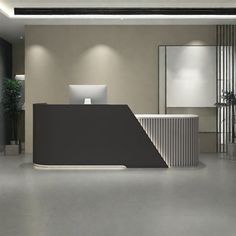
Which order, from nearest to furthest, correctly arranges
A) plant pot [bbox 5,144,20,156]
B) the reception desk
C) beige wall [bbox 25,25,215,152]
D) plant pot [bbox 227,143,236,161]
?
the reception desk
plant pot [bbox 227,143,236,161]
plant pot [bbox 5,144,20,156]
beige wall [bbox 25,25,215,152]

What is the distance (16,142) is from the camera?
37.5 ft

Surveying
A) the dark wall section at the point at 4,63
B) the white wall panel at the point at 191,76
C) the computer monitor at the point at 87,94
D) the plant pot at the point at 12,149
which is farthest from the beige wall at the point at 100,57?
the computer monitor at the point at 87,94

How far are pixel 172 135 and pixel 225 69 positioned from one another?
11.6 ft

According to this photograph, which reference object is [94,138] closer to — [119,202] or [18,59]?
[119,202]

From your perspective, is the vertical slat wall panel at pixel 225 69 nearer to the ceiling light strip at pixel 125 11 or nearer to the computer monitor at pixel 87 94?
the ceiling light strip at pixel 125 11

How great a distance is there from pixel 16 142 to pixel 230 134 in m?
5.26

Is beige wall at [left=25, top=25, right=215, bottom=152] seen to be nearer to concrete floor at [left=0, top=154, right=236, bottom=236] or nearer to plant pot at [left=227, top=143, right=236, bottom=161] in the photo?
plant pot at [left=227, top=143, right=236, bottom=161]

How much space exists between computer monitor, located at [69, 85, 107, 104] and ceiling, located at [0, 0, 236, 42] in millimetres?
1985

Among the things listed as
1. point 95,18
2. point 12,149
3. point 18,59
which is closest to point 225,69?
point 95,18

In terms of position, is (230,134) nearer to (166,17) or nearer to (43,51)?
(166,17)

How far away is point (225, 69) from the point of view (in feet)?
36.5

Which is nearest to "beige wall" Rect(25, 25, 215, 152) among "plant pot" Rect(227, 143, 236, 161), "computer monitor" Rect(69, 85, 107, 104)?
"plant pot" Rect(227, 143, 236, 161)

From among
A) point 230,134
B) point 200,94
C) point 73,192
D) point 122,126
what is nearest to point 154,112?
point 200,94

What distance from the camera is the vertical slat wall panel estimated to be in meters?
11.1
